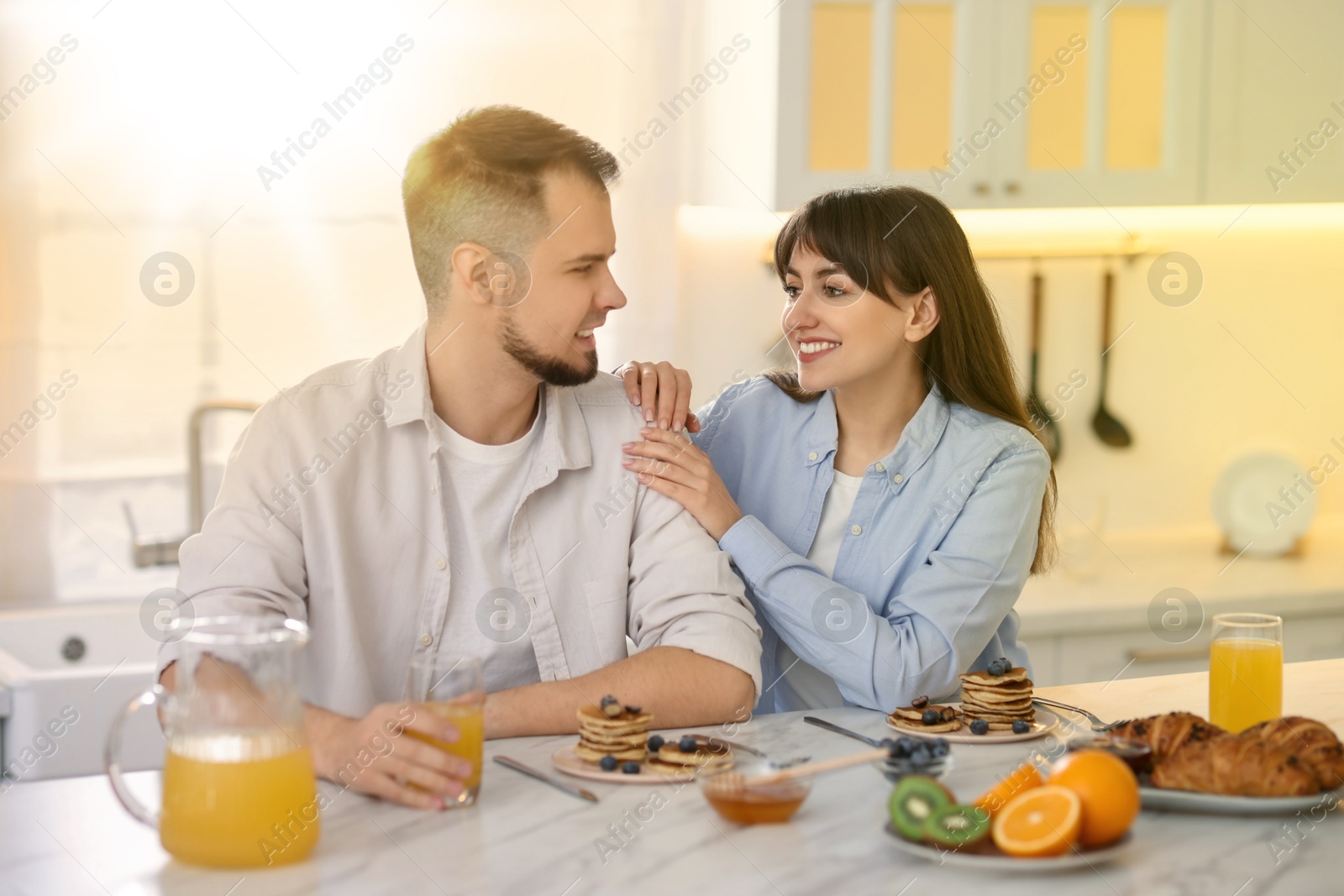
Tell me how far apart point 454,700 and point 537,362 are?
0.71 m

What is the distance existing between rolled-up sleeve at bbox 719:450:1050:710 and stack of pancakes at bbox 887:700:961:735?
18 centimetres

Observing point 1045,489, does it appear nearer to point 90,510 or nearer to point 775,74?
point 775,74

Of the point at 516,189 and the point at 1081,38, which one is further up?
the point at 1081,38

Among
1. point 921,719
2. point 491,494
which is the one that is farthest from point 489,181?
point 921,719

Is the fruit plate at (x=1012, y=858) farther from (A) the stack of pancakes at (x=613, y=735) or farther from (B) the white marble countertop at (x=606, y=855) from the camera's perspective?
(A) the stack of pancakes at (x=613, y=735)

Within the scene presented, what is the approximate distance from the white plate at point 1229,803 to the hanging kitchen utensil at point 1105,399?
2.46 metres

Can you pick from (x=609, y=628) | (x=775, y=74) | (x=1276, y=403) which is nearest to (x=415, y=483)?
(x=609, y=628)

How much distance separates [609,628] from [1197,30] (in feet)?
7.69

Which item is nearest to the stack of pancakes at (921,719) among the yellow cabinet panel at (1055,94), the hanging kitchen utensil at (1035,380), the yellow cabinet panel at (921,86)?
the yellow cabinet panel at (921,86)

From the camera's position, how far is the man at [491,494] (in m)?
1.70

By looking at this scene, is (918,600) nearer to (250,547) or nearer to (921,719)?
(921,719)

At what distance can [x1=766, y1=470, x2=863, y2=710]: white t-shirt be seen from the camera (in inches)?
79.8

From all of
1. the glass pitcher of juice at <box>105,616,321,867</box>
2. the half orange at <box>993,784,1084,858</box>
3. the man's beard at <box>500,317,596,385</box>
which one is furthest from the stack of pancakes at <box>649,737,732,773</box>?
the man's beard at <box>500,317,596,385</box>

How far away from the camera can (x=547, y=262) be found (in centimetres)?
186
